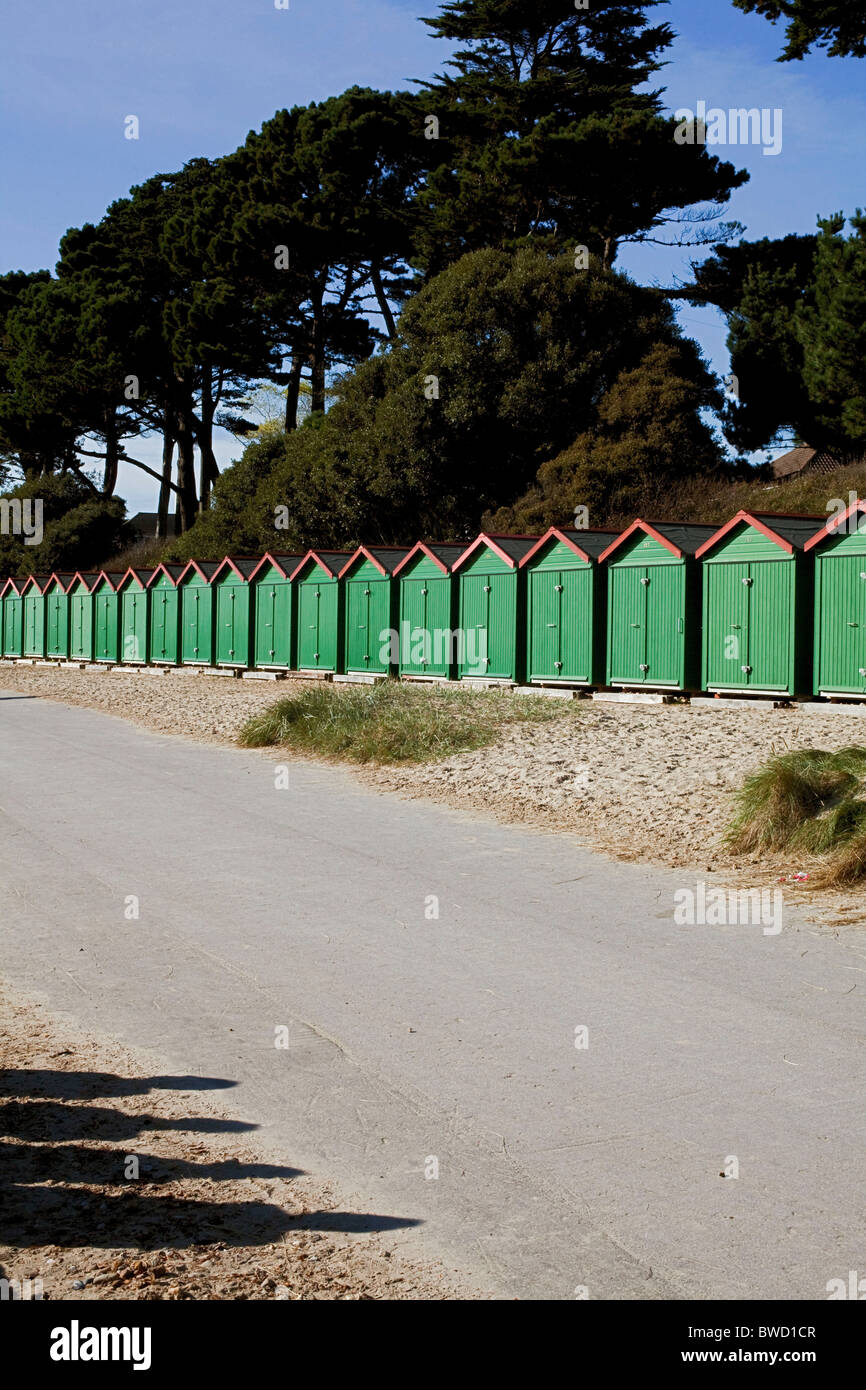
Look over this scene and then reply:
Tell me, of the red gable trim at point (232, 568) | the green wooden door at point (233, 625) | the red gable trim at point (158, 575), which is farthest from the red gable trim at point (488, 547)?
the red gable trim at point (158, 575)

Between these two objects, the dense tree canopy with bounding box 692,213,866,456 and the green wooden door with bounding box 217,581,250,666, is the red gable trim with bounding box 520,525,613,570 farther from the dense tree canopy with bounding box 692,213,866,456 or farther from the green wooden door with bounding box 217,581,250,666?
the green wooden door with bounding box 217,581,250,666

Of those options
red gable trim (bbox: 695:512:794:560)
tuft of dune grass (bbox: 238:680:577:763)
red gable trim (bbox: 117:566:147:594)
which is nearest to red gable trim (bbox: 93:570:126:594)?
red gable trim (bbox: 117:566:147:594)

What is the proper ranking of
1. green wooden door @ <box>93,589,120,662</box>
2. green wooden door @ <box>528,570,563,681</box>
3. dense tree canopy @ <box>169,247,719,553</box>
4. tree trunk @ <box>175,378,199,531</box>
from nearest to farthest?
green wooden door @ <box>528,570,563,681</box>
dense tree canopy @ <box>169,247,719,553</box>
green wooden door @ <box>93,589,120,662</box>
tree trunk @ <box>175,378,199,531</box>

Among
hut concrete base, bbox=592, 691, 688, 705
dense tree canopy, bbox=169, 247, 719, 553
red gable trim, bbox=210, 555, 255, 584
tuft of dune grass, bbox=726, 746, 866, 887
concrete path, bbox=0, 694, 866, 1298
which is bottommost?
concrete path, bbox=0, 694, 866, 1298

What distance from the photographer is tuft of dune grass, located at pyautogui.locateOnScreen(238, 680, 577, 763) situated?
14.6m

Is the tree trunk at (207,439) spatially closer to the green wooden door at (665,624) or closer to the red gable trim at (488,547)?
the red gable trim at (488,547)

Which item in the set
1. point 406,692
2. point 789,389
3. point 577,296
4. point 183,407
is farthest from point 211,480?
point 406,692

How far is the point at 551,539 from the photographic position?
22562 mm

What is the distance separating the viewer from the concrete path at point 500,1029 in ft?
12.1

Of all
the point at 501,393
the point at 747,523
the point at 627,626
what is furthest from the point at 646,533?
the point at 501,393

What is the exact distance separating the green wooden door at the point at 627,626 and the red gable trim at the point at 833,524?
3.15 meters

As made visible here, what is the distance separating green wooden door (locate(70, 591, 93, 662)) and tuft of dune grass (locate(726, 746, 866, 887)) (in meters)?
36.7

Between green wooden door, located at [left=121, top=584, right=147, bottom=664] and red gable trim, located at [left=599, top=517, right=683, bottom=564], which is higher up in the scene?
red gable trim, located at [left=599, top=517, right=683, bottom=564]

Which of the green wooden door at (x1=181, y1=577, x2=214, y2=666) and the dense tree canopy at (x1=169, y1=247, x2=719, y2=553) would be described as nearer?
the green wooden door at (x1=181, y1=577, x2=214, y2=666)
